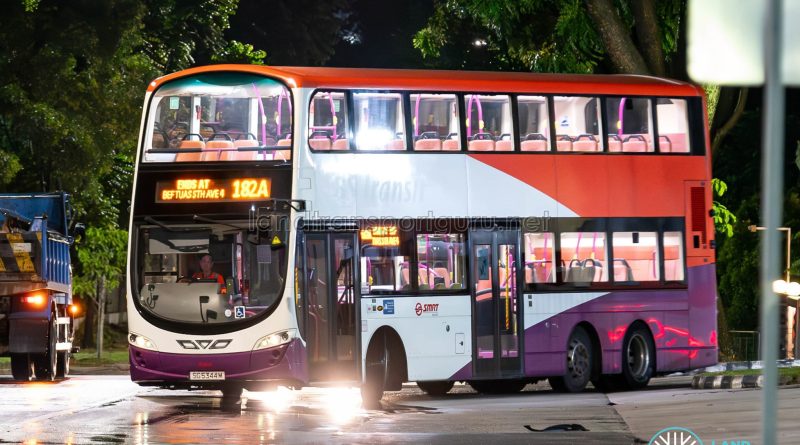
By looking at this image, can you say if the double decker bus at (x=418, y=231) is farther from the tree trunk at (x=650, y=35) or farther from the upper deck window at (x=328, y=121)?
the tree trunk at (x=650, y=35)

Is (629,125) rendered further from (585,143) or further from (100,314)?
(100,314)

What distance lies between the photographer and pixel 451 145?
21.5 meters

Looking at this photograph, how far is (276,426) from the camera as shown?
17016mm

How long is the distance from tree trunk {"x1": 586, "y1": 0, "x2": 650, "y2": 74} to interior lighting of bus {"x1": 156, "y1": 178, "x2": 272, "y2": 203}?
996cm

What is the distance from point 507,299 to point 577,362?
1.61 m

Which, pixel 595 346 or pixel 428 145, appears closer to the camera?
pixel 428 145

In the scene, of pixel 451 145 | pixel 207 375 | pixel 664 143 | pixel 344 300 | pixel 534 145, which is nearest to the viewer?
pixel 207 375

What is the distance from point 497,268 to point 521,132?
1926 mm

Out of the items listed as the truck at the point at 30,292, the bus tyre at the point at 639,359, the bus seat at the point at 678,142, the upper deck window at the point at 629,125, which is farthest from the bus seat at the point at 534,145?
the truck at the point at 30,292

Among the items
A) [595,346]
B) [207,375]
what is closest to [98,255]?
[595,346]

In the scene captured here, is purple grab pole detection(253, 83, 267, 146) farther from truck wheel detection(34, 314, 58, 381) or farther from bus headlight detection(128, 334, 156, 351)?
truck wheel detection(34, 314, 58, 381)

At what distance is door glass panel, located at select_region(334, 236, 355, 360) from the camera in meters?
20.3

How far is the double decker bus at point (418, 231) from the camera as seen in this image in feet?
64.8

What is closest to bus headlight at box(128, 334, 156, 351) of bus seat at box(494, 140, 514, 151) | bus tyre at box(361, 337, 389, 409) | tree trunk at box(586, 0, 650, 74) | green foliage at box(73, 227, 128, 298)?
bus tyre at box(361, 337, 389, 409)
